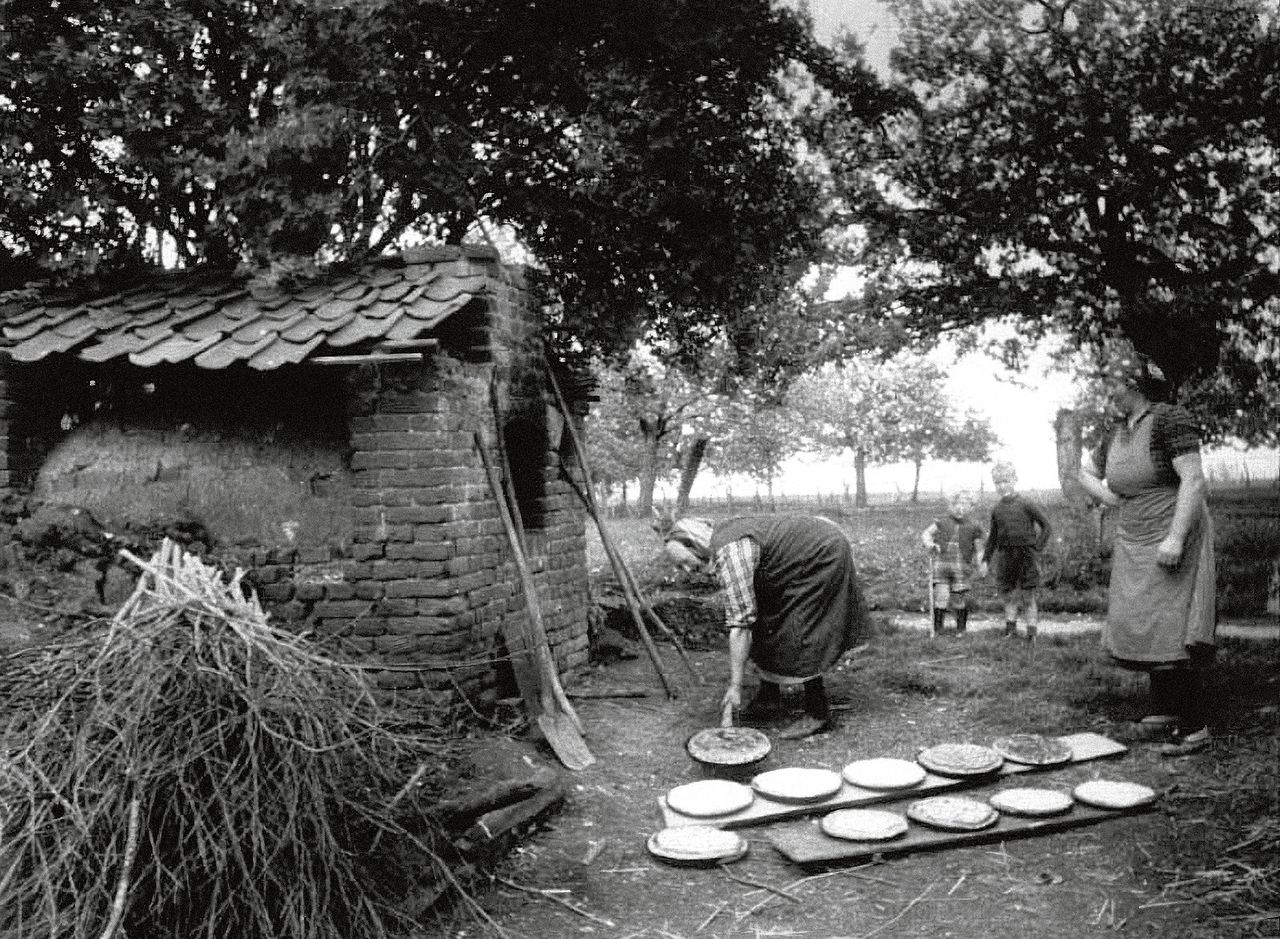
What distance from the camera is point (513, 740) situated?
555 cm

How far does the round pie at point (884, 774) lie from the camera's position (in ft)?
15.9

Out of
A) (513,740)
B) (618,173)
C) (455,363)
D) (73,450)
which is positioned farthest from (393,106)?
(513,740)

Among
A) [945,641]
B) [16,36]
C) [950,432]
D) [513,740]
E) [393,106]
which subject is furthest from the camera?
[950,432]

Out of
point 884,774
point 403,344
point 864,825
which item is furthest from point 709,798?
point 403,344

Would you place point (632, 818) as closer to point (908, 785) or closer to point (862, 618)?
point (908, 785)

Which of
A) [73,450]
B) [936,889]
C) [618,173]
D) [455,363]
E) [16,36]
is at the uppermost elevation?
[16,36]

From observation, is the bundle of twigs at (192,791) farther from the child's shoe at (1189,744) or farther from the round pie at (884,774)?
the child's shoe at (1189,744)

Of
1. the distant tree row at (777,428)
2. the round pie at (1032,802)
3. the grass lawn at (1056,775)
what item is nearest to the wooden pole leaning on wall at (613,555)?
the grass lawn at (1056,775)

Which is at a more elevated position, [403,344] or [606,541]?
[403,344]

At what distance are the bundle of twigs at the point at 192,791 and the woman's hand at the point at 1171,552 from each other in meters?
4.00

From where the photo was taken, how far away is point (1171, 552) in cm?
507

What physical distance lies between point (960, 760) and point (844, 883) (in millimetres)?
1273

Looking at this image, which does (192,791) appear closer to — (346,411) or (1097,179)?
(346,411)

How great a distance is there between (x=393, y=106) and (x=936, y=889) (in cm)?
605
